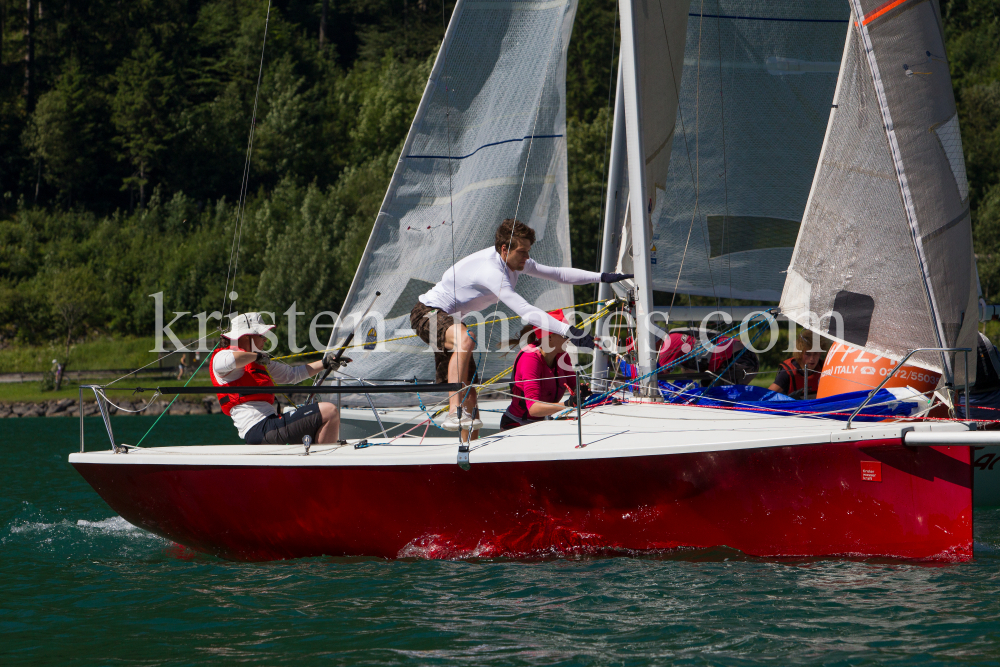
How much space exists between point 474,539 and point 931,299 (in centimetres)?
292

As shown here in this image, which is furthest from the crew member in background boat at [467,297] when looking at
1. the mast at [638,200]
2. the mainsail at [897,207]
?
the mainsail at [897,207]

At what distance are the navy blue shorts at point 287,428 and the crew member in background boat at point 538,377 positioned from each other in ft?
4.34

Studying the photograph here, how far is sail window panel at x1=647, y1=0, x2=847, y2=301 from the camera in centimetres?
1064

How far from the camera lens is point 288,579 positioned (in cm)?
570

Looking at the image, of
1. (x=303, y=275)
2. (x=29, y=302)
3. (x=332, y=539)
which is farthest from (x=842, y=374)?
(x=29, y=302)

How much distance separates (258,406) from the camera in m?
6.59

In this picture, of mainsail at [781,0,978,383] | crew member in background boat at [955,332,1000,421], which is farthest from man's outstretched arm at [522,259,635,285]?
crew member in background boat at [955,332,1000,421]

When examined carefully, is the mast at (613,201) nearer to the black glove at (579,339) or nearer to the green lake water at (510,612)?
the black glove at (579,339)

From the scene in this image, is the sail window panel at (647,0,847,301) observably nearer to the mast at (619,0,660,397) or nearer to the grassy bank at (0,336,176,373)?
the mast at (619,0,660,397)

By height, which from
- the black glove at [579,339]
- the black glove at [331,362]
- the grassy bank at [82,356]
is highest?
the black glove at [579,339]

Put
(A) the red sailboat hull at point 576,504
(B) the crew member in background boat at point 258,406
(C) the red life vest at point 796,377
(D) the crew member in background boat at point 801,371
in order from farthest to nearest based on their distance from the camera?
(C) the red life vest at point 796,377 → (D) the crew member in background boat at point 801,371 → (B) the crew member in background boat at point 258,406 → (A) the red sailboat hull at point 576,504

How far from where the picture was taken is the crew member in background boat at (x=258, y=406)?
20.9 ft

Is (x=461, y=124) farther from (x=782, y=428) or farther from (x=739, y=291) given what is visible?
(x=782, y=428)

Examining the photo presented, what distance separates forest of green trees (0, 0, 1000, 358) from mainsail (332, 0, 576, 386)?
20.7 m
